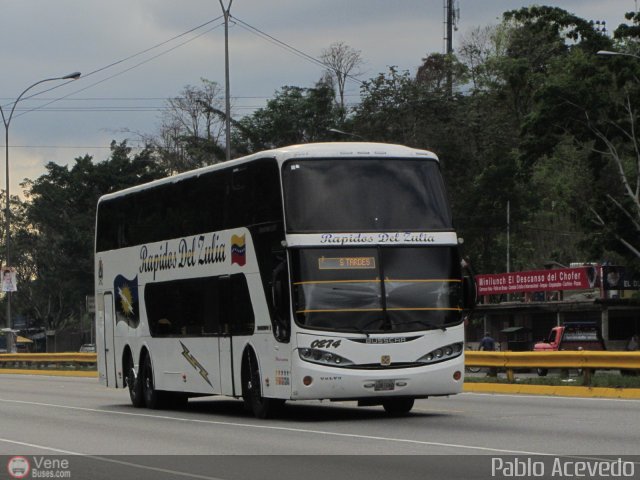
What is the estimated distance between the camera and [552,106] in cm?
4981

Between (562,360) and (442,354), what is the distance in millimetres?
8406

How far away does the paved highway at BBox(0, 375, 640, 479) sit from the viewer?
1467 cm

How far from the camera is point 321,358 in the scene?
19.5 m

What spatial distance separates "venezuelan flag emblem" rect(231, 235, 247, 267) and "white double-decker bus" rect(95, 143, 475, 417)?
31mm

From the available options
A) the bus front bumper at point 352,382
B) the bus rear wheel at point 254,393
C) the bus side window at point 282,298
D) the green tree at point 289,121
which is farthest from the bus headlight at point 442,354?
the green tree at point 289,121

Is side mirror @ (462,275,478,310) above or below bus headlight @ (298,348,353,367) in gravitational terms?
above

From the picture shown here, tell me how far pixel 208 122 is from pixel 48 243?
17.0 meters

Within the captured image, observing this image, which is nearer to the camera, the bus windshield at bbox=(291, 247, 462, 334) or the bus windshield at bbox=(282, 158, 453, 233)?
the bus windshield at bbox=(291, 247, 462, 334)

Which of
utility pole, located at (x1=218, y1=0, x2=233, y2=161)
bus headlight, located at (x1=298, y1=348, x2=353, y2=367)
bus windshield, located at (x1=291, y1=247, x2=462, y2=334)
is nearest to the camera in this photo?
bus headlight, located at (x1=298, y1=348, x2=353, y2=367)

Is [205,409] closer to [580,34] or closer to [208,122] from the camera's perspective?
[580,34]

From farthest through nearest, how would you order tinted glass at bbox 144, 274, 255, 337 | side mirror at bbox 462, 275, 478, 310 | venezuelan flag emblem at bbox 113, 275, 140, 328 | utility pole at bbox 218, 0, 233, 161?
1. utility pole at bbox 218, 0, 233, 161
2. venezuelan flag emblem at bbox 113, 275, 140, 328
3. tinted glass at bbox 144, 274, 255, 337
4. side mirror at bbox 462, 275, 478, 310

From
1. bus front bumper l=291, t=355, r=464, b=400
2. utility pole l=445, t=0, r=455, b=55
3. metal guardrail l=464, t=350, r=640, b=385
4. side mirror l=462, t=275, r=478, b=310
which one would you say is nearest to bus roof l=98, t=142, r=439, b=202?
side mirror l=462, t=275, r=478, b=310
